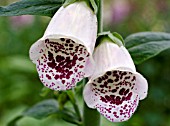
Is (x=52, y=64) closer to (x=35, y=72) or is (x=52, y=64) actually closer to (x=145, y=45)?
(x=145, y=45)

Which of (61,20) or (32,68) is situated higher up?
(61,20)

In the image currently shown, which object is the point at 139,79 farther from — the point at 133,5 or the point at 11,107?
the point at 133,5

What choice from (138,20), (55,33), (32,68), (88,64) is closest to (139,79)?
(88,64)

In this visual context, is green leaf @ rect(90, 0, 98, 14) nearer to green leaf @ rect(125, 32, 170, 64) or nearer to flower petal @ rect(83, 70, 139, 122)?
flower petal @ rect(83, 70, 139, 122)

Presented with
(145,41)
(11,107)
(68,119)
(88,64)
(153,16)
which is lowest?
(153,16)

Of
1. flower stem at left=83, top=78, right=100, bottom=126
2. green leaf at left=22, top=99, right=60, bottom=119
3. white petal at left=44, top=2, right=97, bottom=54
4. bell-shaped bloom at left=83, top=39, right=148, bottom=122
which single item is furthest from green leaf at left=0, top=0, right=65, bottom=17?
green leaf at left=22, top=99, right=60, bottom=119
